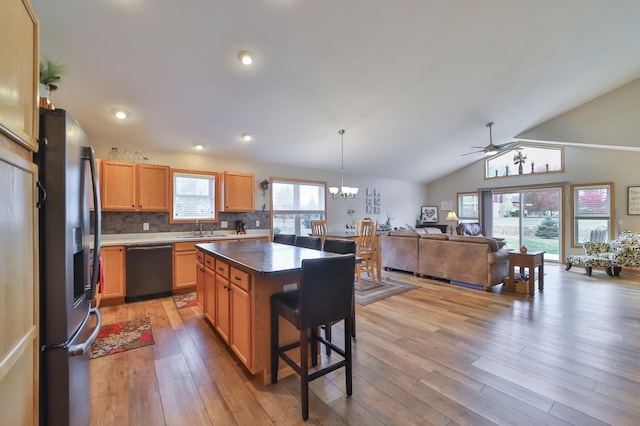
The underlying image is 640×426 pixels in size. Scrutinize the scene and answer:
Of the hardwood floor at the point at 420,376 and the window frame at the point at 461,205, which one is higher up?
the window frame at the point at 461,205

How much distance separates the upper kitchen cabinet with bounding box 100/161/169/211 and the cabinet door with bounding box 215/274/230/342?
100 inches

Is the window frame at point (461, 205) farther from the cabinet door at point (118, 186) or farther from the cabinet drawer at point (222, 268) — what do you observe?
the cabinet door at point (118, 186)

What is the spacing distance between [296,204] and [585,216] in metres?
6.85

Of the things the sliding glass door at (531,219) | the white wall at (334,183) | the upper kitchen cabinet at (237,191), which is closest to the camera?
the white wall at (334,183)

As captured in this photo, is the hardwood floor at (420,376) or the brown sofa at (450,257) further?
the brown sofa at (450,257)

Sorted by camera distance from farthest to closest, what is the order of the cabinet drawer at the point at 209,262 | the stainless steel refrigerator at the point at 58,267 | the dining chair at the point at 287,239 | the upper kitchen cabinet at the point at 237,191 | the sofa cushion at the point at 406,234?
the sofa cushion at the point at 406,234, the upper kitchen cabinet at the point at 237,191, the dining chair at the point at 287,239, the cabinet drawer at the point at 209,262, the stainless steel refrigerator at the point at 58,267

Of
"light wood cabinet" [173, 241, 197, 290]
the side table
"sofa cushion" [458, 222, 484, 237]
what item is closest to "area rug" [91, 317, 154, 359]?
"light wood cabinet" [173, 241, 197, 290]

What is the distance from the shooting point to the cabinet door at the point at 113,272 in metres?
3.79

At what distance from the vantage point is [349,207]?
754 cm

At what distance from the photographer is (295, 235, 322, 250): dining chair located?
330cm

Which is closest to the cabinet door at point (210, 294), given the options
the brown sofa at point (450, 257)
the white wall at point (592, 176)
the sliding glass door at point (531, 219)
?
the brown sofa at point (450, 257)

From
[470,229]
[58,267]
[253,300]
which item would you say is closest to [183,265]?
[253,300]

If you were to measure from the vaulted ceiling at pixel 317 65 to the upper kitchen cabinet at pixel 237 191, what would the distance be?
0.50 m

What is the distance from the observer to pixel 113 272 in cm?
384
